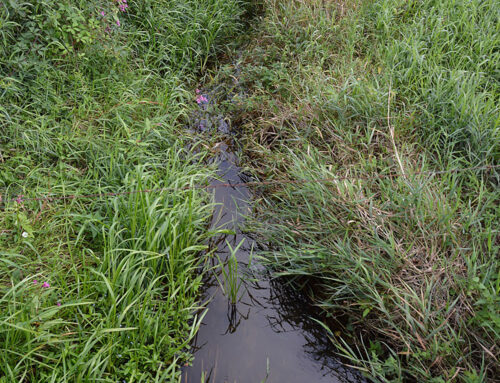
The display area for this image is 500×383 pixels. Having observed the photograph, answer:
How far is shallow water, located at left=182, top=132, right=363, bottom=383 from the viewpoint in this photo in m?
2.44

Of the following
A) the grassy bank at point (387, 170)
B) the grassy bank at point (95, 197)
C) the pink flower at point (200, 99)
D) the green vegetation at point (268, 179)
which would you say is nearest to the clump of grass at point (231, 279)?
the green vegetation at point (268, 179)

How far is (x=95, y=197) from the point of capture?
2.95m

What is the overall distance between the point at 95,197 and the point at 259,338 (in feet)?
5.00

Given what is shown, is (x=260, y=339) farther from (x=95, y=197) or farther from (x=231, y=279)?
(x=95, y=197)

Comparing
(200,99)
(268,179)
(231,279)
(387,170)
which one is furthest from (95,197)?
(387,170)

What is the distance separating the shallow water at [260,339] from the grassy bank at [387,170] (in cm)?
13

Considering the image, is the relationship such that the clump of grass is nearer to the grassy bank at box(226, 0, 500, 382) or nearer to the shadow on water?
the shadow on water

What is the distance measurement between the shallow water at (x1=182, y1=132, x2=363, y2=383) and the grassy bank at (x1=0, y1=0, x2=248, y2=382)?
172 millimetres

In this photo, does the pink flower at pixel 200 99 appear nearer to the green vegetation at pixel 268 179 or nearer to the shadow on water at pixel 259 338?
the green vegetation at pixel 268 179

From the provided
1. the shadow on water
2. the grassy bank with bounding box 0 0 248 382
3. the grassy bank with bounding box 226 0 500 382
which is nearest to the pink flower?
the grassy bank with bounding box 0 0 248 382

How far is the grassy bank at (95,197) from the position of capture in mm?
2176

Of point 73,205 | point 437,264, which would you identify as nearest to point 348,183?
point 437,264

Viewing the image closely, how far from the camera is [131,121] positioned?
3.53 m

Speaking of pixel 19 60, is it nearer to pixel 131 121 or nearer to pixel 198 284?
pixel 131 121
